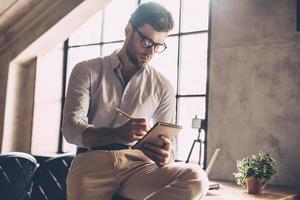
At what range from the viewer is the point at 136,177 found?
1935 mm

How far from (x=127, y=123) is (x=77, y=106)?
14.0 inches

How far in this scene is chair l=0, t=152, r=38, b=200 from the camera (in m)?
4.14

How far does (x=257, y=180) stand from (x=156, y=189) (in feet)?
5.42

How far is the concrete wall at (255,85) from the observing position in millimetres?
3906

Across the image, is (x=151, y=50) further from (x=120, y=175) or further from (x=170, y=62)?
(x=170, y=62)

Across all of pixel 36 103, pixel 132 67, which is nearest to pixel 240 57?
pixel 132 67

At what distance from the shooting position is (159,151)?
1910 millimetres

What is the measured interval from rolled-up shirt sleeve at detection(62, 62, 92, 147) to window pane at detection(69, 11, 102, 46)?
3.85 m

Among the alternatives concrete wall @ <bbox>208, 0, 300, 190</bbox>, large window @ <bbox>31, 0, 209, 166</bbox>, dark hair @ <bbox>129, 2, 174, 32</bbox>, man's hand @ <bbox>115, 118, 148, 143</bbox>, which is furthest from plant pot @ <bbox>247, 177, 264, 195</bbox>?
man's hand @ <bbox>115, 118, 148, 143</bbox>

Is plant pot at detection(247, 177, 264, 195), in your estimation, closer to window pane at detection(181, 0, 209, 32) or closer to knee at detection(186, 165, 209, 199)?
knee at detection(186, 165, 209, 199)

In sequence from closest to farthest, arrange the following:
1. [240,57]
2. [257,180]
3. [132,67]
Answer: [132,67]
[257,180]
[240,57]

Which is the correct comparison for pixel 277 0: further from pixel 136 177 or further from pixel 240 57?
pixel 136 177

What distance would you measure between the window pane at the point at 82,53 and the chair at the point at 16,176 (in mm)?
2180

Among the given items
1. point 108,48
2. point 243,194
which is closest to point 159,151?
point 243,194
